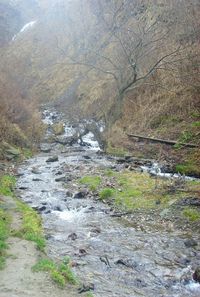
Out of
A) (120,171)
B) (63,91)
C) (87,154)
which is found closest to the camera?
(120,171)

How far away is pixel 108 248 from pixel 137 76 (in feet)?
90.7

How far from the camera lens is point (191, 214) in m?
15.8

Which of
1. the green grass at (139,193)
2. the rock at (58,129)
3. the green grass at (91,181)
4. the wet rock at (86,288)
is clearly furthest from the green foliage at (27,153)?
the wet rock at (86,288)

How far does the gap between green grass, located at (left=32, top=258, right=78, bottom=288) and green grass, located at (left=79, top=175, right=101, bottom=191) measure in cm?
872

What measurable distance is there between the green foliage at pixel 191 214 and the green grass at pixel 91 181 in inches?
202

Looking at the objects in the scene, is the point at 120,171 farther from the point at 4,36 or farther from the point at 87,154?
the point at 4,36

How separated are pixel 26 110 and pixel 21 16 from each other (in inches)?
3239

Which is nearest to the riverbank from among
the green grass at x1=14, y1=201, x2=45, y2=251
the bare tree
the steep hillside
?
the green grass at x1=14, y1=201, x2=45, y2=251

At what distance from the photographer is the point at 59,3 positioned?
3661 inches

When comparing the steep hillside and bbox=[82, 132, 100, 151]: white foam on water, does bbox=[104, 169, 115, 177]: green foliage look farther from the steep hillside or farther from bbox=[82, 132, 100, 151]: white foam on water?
bbox=[82, 132, 100, 151]: white foam on water

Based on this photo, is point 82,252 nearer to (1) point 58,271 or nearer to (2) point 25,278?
(1) point 58,271

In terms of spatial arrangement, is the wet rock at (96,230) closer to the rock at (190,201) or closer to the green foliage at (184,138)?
the rock at (190,201)

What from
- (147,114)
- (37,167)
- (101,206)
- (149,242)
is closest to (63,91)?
(147,114)

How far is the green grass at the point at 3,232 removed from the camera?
11.4 metres
